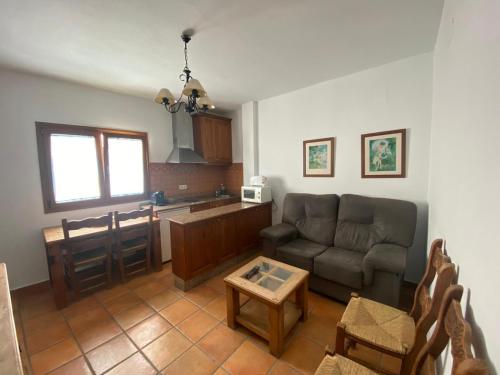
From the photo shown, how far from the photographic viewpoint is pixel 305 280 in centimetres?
192

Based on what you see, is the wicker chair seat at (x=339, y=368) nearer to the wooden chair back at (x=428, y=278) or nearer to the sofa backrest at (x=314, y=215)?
the wooden chair back at (x=428, y=278)

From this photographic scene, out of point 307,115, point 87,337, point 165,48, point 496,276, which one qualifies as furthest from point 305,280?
point 165,48

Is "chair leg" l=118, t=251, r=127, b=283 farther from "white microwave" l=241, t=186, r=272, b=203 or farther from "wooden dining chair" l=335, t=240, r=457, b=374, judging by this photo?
"wooden dining chair" l=335, t=240, r=457, b=374

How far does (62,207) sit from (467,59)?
13.1 ft

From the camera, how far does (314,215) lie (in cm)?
289

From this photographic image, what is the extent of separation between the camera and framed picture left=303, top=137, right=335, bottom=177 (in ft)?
9.84

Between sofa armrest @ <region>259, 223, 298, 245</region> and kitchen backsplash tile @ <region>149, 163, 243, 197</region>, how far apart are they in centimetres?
178

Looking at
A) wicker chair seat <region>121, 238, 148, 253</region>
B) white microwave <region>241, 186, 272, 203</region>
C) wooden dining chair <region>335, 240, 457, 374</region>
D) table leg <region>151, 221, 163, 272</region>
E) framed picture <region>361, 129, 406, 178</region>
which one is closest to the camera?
wooden dining chair <region>335, 240, 457, 374</region>

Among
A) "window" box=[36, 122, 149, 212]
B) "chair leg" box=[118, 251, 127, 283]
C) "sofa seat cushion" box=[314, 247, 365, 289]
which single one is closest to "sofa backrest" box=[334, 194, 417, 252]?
"sofa seat cushion" box=[314, 247, 365, 289]

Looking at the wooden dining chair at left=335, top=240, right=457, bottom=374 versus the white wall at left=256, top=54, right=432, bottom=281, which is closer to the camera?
the wooden dining chair at left=335, top=240, right=457, bottom=374

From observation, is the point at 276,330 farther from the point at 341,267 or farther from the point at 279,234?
the point at 279,234

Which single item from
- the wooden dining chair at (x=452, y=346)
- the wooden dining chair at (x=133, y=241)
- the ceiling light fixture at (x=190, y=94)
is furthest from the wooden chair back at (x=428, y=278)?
the wooden dining chair at (x=133, y=241)

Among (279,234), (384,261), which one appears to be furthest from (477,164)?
(279,234)

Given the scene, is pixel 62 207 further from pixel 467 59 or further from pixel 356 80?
pixel 356 80
